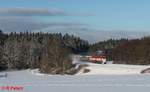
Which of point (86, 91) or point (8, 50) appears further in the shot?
point (8, 50)

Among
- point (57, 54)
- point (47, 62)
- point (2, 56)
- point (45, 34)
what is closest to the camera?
point (47, 62)

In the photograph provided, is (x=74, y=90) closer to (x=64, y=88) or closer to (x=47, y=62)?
(x=64, y=88)

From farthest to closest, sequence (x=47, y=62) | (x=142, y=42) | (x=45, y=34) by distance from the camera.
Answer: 1. (x=45, y=34)
2. (x=142, y=42)
3. (x=47, y=62)

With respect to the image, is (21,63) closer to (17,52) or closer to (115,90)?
(17,52)

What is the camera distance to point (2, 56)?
124 meters

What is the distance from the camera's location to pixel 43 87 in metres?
16.3

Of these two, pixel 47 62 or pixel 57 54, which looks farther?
pixel 57 54

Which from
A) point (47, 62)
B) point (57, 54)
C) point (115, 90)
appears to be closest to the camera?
point (115, 90)

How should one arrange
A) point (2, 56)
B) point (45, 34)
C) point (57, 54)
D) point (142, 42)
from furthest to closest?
1. point (45, 34)
2. point (142, 42)
3. point (2, 56)
4. point (57, 54)

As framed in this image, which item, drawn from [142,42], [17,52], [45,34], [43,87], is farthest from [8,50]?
[43,87]

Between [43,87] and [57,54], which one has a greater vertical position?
[43,87]

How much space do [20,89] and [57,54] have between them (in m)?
69.5

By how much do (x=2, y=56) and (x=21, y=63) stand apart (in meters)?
5.77

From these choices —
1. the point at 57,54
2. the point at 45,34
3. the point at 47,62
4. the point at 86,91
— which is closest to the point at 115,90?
the point at 86,91
